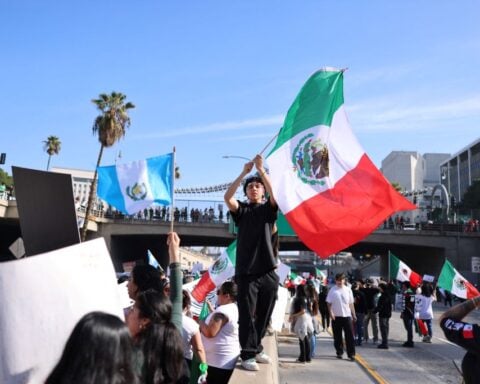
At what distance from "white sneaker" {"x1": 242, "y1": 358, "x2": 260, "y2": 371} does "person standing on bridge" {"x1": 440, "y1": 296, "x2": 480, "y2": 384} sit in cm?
176

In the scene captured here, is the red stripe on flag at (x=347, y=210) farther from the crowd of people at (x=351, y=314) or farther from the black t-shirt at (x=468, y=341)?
the crowd of people at (x=351, y=314)

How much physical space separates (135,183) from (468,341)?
28.9 ft

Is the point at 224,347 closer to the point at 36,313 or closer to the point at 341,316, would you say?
the point at 36,313

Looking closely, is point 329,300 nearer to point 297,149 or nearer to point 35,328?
point 297,149

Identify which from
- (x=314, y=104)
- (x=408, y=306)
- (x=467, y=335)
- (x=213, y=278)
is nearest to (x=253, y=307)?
(x=467, y=335)

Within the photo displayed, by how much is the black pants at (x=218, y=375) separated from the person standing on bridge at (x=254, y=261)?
33 centimetres

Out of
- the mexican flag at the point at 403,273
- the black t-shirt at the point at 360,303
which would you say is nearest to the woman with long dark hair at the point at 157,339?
the black t-shirt at the point at 360,303

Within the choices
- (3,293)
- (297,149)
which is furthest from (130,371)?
(297,149)

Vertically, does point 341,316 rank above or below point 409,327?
above

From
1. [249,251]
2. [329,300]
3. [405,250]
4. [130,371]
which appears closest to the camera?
[130,371]

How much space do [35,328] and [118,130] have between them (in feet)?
138

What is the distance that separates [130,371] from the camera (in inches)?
81.5

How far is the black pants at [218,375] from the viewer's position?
518 cm

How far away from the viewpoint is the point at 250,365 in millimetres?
4754
